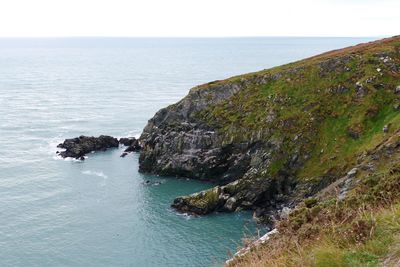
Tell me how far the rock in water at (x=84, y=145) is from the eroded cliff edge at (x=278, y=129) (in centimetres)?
1489

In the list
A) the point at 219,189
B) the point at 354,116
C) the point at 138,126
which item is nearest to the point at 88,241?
the point at 219,189

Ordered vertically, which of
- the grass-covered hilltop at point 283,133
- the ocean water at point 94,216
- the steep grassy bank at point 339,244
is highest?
the steep grassy bank at point 339,244

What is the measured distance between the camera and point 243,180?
267 ft

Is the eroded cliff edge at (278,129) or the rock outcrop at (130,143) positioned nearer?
the eroded cliff edge at (278,129)

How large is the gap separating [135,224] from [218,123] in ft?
99.0

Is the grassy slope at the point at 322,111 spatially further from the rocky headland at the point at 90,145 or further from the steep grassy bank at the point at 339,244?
the steep grassy bank at the point at 339,244

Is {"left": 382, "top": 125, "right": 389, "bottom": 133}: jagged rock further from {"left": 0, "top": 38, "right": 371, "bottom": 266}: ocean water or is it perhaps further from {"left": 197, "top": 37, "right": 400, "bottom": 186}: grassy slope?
{"left": 0, "top": 38, "right": 371, "bottom": 266}: ocean water

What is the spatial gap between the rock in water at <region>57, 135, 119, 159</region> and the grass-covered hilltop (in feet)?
50.0

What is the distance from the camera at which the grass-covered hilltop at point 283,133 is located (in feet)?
253

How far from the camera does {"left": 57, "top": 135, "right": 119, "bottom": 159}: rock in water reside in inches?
4377

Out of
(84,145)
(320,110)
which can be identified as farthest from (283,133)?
(84,145)

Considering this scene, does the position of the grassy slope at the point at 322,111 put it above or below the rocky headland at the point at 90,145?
above

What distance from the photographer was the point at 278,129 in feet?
291

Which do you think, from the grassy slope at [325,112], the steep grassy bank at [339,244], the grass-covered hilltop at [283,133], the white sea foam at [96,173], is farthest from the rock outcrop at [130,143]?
the steep grassy bank at [339,244]
